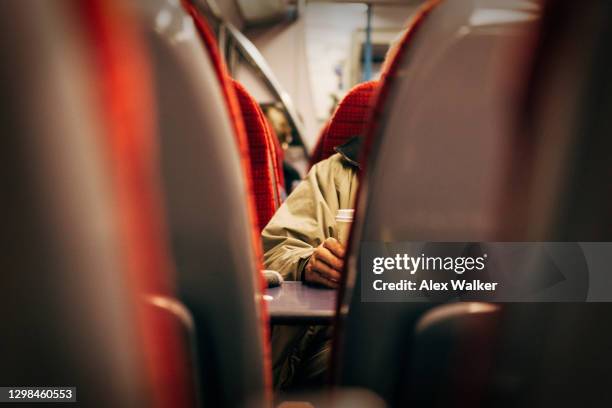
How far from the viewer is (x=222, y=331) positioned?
351 mm

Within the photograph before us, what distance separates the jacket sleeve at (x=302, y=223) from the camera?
96cm

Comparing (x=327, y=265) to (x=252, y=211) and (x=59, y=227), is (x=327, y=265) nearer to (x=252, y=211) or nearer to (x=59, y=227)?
(x=252, y=211)

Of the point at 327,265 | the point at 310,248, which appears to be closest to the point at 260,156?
the point at 310,248

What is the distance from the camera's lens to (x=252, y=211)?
0.37m

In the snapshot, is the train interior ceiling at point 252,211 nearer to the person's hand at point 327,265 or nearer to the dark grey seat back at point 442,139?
the dark grey seat back at point 442,139

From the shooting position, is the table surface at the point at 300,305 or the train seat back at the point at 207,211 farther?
the table surface at the point at 300,305

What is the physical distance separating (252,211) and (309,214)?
29.5 inches

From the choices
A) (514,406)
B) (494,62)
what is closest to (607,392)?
(514,406)

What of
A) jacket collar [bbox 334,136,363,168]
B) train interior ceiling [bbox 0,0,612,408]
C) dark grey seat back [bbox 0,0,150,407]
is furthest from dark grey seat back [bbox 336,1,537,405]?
jacket collar [bbox 334,136,363,168]

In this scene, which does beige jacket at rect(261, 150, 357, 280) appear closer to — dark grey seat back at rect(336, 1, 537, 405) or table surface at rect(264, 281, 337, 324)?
table surface at rect(264, 281, 337, 324)

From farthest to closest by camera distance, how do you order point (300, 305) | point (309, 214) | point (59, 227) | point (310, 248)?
point (309, 214)
point (310, 248)
point (300, 305)
point (59, 227)

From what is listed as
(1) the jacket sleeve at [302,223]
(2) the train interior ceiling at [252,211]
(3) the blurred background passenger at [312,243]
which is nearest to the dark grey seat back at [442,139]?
(2) the train interior ceiling at [252,211]

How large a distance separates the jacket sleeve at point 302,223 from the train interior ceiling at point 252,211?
1.84ft

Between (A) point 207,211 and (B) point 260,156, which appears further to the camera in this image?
(B) point 260,156
